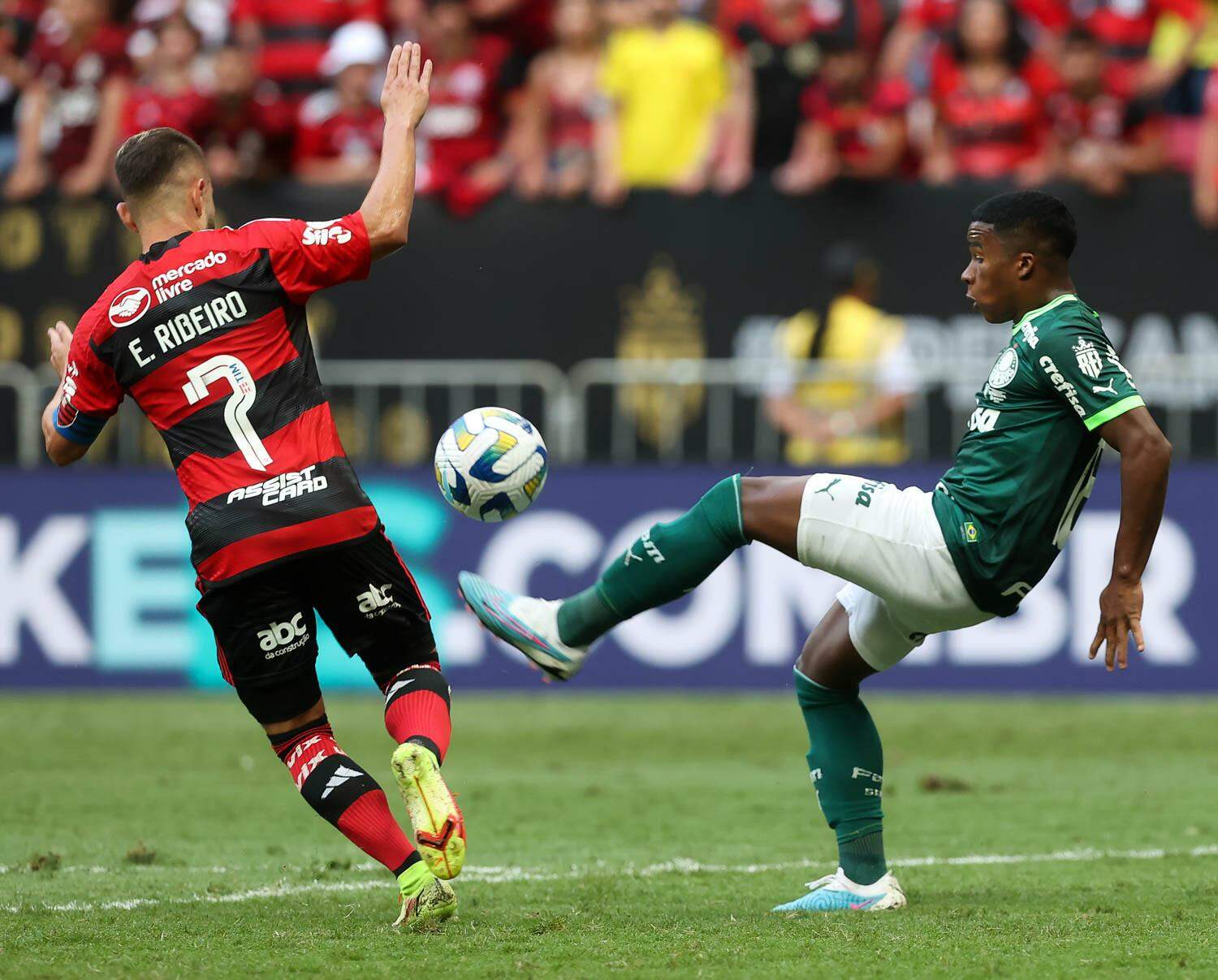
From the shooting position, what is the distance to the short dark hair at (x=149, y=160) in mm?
5887

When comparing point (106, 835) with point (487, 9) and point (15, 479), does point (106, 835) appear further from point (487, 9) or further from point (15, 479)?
point (487, 9)

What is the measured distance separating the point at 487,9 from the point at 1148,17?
526 cm

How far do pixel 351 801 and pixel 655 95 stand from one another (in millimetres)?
9518

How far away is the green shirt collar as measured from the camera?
582 cm

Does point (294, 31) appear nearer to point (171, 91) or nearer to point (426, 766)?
point (171, 91)

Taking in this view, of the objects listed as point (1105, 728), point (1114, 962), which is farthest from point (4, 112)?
point (1114, 962)

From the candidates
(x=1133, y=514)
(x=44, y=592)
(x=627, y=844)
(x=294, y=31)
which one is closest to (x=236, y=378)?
(x=1133, y=514)

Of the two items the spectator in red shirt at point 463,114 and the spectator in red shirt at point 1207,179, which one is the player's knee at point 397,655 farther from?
the spectator in red shirt at point 1207,179

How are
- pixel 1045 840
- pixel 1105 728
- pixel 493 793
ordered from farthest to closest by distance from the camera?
pixel 1105 728, pixel 493 793, pixel 1045 840

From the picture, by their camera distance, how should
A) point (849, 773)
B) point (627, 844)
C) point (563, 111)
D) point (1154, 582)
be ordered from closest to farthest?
point (849, 773), point (627, 844), point (1154, 582), point (563, 111)

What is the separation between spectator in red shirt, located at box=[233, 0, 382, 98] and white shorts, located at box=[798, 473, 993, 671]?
1028 centimetres

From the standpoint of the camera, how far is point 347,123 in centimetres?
1419

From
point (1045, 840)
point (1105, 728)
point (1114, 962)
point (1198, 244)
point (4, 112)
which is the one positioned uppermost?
point (4, 112)

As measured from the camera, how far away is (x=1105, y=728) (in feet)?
37.6
